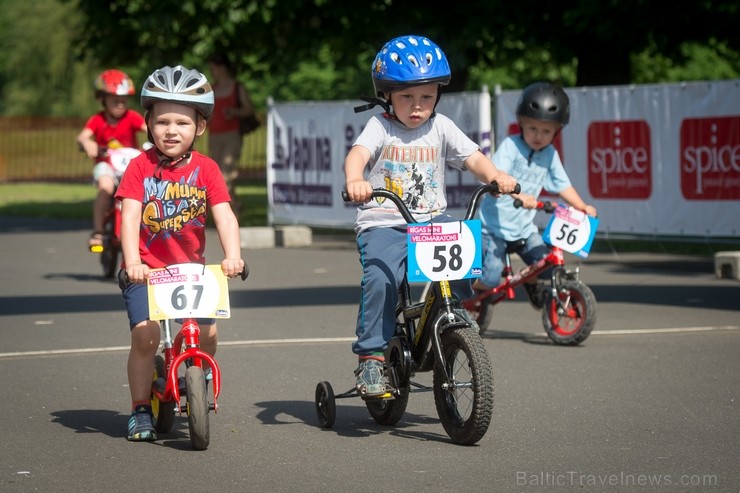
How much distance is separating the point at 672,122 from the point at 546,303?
597cm

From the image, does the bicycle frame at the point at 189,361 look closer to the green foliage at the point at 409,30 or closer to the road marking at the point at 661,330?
the road marking at the point at 661,330

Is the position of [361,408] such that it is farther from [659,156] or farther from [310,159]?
[310,159]

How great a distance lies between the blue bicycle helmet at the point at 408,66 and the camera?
22.2 ft

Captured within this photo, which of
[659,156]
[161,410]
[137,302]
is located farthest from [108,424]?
[659,156]

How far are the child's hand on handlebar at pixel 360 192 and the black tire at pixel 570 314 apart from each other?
3632mm

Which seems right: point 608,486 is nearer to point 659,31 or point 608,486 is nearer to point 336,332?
point 336,332

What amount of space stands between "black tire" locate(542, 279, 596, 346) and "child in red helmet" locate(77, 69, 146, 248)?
18.0ft

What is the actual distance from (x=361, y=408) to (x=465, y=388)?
143 centimetres

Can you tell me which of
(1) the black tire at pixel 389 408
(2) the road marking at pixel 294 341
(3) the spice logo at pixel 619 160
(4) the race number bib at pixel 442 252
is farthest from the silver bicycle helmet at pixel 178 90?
(3) the spice logo at pixel 619 160

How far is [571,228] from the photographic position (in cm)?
1017

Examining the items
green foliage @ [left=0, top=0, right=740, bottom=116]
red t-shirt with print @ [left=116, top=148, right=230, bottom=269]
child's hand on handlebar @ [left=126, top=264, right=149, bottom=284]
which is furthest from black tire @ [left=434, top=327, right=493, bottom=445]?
green foliage @ [left=0, top=0, right=740, bottom=116]

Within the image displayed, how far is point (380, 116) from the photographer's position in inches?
279

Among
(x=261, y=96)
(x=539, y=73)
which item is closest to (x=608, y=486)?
(x=539, y=73)

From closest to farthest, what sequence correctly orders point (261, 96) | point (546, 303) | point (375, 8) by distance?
point (546, 303), point (375, 8), point (261, 96)
